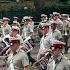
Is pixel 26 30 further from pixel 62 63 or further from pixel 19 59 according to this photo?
pixel 62 63

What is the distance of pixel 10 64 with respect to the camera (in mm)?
9609

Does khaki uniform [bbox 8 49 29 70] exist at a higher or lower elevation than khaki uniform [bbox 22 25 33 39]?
higher

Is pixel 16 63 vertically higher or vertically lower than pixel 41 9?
higher

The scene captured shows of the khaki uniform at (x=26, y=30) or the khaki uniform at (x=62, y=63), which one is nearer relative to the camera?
the khaki uniform at (x=62, y=63)

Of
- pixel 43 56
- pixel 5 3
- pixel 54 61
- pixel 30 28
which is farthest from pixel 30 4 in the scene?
pixel 54 61

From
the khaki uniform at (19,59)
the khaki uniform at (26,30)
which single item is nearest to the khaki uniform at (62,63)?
the khaki uniform at (19,59)

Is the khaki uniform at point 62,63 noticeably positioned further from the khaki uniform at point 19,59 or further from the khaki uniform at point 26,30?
the khaki uniform at point 26,30

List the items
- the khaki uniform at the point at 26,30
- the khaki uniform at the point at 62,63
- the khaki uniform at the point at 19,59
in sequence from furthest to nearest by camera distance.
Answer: the khaki uniform at the point at 26,30
the khaki uniform at the point at 19,59
the khaki uniform at the point at 62,63

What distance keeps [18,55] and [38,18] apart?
20089 millimetres

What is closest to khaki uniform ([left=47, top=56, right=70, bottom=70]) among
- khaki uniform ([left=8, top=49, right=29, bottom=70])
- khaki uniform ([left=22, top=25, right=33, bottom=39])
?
khaki uniform ([left=8, top=49, right=29, bottom=70])

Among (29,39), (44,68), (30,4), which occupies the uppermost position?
(44,68)

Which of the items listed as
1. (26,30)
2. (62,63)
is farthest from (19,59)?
(26,30)

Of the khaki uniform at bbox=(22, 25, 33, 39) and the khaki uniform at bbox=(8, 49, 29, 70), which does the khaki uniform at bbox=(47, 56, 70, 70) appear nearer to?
the khaki uniform at bbox=(8, 49, 29, 70)

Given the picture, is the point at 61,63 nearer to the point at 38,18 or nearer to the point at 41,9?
the point at 38,18
